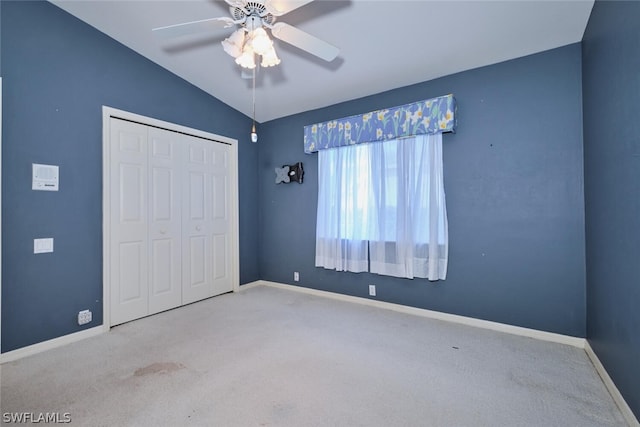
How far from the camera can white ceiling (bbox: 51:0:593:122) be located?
226cm

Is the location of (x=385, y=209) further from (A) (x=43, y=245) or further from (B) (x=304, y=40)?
(A) (x=43, y=245)

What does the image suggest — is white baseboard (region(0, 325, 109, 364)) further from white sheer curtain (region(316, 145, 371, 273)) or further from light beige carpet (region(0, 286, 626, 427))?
white sheer curtain (region(316, 145, 371, 273))

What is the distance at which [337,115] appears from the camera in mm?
3861

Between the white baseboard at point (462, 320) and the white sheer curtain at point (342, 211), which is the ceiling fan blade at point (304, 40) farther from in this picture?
the white baseboard at point (462, 320)

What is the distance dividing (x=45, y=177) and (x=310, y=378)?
110 inches

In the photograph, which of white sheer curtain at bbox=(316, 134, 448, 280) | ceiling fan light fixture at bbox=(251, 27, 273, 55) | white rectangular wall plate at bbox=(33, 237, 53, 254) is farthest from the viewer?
white sheer curtain at bbox=(316, 134, 448, 280)

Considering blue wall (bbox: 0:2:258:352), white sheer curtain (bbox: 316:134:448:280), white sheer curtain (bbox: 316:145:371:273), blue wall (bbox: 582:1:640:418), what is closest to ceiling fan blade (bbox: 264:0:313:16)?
blue wall (bbox: 582:1:640:418)

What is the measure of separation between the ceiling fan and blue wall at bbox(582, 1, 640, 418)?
1.71m

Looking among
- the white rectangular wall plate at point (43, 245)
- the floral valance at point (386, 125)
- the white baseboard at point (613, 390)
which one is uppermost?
the floral valance at point (386, 125)

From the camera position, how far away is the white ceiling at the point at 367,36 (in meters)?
2.26

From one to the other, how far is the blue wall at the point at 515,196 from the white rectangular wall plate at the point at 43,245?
3383mm

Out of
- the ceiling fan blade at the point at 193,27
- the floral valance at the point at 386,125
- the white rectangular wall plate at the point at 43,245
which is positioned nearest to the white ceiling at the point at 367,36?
the floral valance at the point at 386,125

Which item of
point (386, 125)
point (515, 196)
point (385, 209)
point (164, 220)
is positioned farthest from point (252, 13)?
point (515, 196)

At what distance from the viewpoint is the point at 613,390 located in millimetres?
1790
